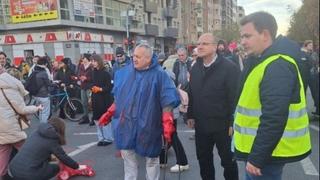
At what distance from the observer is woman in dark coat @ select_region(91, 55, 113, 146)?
786 cm

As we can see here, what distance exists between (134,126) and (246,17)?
71.5 inches

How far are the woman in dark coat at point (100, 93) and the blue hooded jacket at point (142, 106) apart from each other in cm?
364

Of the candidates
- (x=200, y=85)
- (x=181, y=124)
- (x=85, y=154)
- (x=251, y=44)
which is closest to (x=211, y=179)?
(x=200, y=85)

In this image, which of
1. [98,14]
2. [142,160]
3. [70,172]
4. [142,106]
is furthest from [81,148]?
[98,14]

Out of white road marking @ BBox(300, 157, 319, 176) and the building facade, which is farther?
the building facade

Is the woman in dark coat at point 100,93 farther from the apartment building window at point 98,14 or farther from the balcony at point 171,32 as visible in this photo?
the balcony at point 171,32

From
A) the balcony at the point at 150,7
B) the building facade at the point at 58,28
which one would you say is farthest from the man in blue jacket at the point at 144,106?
the balcony at the point at 150,7

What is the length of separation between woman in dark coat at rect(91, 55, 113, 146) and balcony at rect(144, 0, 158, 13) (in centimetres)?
4819

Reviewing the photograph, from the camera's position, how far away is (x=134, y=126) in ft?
13.6

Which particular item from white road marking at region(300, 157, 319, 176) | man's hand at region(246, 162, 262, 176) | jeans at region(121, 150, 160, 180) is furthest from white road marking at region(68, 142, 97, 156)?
man's hand at region(246, 162, 262, 176)

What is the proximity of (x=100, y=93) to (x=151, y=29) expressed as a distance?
1879 inches

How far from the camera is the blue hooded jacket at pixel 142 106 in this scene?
4.14 m

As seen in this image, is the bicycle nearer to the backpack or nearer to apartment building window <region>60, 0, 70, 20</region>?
the backpack

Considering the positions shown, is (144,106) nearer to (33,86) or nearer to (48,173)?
(48,173)
